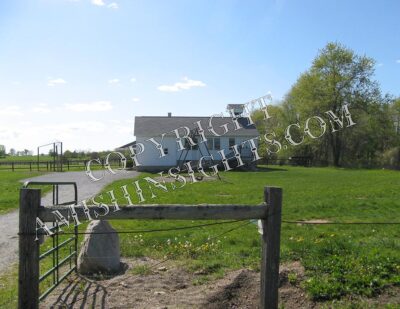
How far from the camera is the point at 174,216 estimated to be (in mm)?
4555

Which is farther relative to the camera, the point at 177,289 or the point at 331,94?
the point at 331,94

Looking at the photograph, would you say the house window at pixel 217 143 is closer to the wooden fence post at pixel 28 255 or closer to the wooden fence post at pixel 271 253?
the wooden fence post at pixel 271 253

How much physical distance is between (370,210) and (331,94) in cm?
4141

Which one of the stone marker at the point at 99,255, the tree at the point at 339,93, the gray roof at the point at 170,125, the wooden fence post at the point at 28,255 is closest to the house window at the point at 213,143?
the gray roof at the point at 170,125

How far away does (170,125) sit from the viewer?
161 feet

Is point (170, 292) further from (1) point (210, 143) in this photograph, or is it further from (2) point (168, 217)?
(1) point (210, 143)

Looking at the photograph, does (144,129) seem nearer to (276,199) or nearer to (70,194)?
(70,194)

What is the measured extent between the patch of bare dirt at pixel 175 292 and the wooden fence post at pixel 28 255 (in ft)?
2.62

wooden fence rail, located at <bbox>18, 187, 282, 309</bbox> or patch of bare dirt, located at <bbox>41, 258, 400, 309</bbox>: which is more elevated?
wooden fence rail, located at <bbox>18, 187, 282, 309</bbox>

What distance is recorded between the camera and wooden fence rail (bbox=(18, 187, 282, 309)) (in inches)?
172

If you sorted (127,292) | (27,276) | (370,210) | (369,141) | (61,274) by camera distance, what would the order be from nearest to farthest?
(27,276) < (127,292) < (61,274) < (370,210) < (369,141)

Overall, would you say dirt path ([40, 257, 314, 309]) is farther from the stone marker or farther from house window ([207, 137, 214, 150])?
house window ([207, 137, 214, 150])

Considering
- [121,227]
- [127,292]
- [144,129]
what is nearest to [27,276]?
[127,292]

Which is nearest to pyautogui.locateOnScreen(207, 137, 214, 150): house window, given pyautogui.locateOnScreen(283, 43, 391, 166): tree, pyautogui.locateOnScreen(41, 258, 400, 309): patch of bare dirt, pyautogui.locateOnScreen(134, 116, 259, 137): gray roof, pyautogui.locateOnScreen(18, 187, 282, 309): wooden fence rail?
pyautogui.locateOnScreen(134, 116, 259, 137): gray roof
